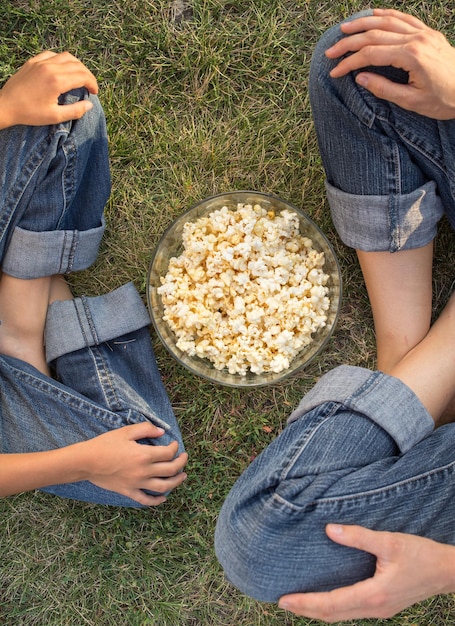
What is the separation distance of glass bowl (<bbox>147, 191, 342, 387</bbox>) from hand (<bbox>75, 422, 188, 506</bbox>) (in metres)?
0.21

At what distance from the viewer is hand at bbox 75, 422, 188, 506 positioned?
146cm

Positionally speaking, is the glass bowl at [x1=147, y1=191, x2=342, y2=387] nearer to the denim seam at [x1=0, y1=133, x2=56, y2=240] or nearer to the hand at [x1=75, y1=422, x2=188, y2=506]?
the hand at [x1=75, y1=422, x2=188, y2=506]

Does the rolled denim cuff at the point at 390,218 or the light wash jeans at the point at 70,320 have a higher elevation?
the rolled denim cuff at the point at 390,218

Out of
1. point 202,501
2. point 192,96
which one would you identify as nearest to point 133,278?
point 192,96

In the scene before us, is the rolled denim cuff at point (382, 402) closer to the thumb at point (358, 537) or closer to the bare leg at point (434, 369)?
the bare leg at point (434, 369)

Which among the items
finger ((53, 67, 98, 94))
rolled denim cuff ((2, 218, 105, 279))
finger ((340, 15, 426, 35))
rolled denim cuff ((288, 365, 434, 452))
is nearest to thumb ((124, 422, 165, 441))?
rolled denim cuff ((288, 365, 434, 452))

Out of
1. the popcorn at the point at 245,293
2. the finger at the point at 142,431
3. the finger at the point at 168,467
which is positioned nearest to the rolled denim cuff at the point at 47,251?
the popcorn at the point at 245,293

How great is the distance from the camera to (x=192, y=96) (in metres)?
1.67

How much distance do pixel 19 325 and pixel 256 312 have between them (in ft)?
2.11

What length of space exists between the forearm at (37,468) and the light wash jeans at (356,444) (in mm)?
395

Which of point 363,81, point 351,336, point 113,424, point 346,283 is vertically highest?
point 363,81

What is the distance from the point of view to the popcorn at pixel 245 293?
148 centimetres

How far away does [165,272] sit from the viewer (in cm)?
159

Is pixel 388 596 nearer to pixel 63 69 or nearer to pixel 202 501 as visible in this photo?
pixel 202 501
